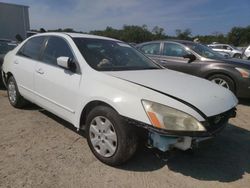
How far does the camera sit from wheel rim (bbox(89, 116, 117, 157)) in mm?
3250

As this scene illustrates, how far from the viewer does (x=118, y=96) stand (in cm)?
313

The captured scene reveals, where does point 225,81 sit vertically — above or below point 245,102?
above

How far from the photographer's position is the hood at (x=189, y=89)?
3.07 metres

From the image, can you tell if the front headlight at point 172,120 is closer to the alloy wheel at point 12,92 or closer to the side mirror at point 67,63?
the side mirror at point 67,63

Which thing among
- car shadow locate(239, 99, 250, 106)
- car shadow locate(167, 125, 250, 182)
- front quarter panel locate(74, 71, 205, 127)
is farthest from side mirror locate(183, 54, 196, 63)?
front quarter panel locate(74, 71, 205, 127)

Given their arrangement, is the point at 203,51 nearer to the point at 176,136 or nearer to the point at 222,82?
the point at 222,82

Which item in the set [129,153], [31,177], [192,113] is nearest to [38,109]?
[31,177]

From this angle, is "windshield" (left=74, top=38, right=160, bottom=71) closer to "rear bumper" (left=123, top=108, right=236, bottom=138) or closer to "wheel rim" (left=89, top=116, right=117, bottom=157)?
"wheel rim" (left=89, top=116, right=117, bottom=157)

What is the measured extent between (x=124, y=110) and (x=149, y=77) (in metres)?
0.79

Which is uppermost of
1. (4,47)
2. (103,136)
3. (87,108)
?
(4,47)

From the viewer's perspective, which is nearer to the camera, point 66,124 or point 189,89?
point 189,89

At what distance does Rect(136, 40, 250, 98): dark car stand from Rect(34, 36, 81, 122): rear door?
2.99 meters

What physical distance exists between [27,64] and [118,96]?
93.5 inches

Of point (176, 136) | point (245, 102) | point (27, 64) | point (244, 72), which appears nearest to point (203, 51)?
point (244, 72)
